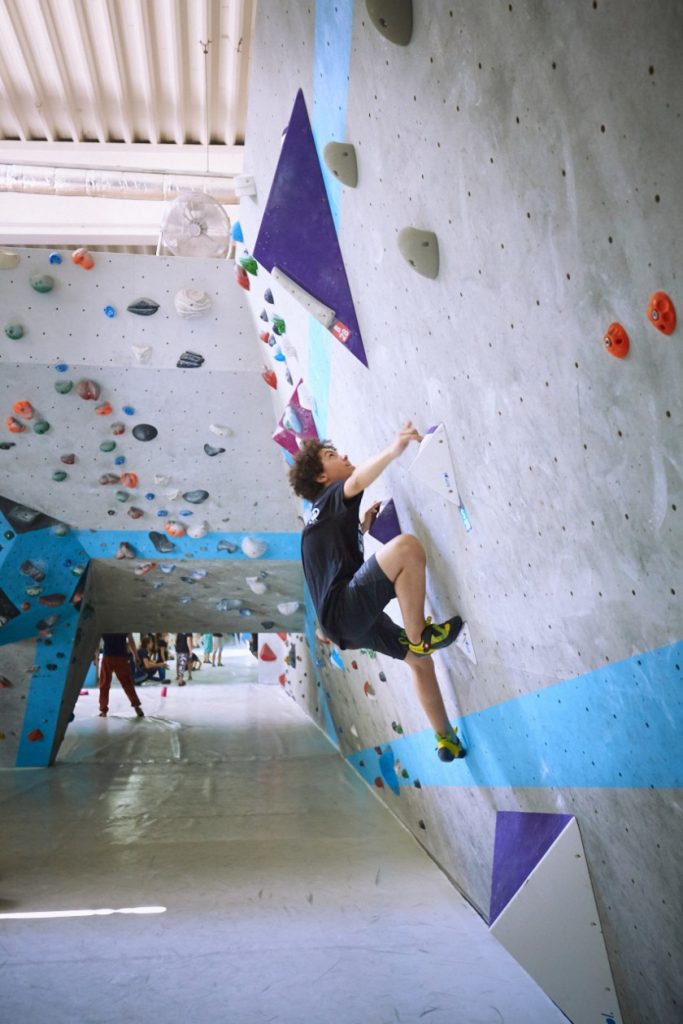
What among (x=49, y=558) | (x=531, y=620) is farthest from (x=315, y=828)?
(x=531, y=620)

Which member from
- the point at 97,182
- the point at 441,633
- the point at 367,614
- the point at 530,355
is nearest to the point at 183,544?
the point at 97,182

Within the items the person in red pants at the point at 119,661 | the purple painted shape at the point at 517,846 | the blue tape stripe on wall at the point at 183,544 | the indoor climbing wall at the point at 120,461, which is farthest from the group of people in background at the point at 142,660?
the purple painted shape at the point at 517,846

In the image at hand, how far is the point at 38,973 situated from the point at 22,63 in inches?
150

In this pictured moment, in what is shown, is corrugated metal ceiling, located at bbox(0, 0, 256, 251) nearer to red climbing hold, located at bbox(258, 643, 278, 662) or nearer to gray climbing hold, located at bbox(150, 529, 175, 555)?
gray climbing hold, located at bbox(150, 529, 175, 555)

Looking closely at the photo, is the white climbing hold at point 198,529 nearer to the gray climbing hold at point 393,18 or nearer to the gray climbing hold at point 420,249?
the gray climbing hold at point 420,249

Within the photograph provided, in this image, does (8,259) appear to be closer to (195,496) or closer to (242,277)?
(242,277)

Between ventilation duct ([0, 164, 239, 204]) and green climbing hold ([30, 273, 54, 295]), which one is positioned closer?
green climbing hold ([30, 273, 54, 295])

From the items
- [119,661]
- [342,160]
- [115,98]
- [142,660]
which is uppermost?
[115,98]

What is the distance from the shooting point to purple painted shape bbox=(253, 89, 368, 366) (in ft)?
6.24

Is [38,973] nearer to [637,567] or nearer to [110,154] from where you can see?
[637,567]

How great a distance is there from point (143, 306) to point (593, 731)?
2.75 metres

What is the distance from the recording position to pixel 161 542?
4.57 meters

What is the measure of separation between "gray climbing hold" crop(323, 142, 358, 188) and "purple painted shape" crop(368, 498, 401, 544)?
95 centimetres

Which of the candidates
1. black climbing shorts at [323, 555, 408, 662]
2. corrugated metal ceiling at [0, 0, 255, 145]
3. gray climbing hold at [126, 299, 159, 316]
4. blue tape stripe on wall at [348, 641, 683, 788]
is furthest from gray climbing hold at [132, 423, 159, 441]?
blue tape stripe on wall at [348, 641, 683, 788]
